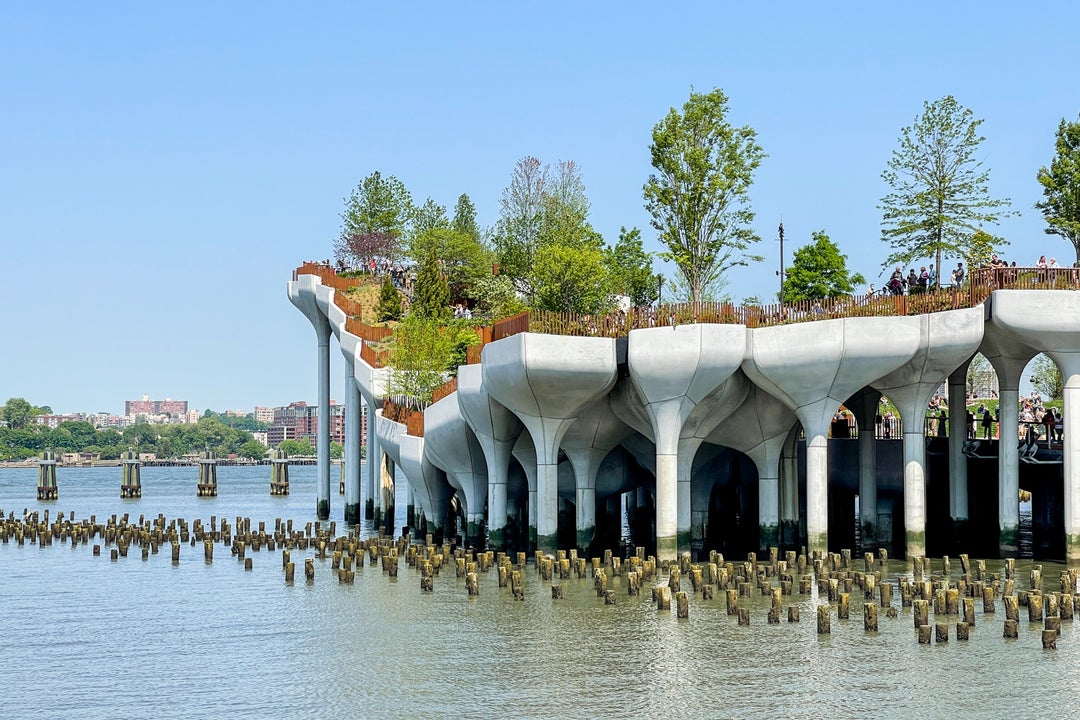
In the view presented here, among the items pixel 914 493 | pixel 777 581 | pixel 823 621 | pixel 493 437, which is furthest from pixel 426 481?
pixel 823 621

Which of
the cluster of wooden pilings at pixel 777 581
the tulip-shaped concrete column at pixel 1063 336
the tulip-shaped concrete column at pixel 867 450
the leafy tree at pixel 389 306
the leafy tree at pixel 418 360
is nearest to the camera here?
the cluster of wooden pilings at pixel 777 581

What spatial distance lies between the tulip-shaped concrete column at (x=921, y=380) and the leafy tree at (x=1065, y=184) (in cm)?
1415

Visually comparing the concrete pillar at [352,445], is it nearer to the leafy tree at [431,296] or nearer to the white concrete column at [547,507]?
the leafy tree at [431,296]

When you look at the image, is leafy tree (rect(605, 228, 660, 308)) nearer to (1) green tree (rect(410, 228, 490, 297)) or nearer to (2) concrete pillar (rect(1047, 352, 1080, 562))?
(1) green tree (rect(410, 228, 490, 297))

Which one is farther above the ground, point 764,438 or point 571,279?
point 571,279

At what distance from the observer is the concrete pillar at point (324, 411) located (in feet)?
272

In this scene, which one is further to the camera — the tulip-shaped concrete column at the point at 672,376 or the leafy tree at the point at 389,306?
the leafy tree at the point at 389,306

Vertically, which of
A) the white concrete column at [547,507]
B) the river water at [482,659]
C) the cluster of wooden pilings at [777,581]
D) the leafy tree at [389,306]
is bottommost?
the river water at [482,659]

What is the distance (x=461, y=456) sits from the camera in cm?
5859

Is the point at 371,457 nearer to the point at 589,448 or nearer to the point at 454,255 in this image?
the point at 454,255

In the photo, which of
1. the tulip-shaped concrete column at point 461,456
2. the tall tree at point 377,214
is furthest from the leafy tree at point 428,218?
the tulip-shaped concrete column at point 461,456

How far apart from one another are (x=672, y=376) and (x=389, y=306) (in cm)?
3872

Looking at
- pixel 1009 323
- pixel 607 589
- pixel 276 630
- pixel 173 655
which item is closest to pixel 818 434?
pixel 1009 323

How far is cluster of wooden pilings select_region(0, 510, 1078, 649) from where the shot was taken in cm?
3625
